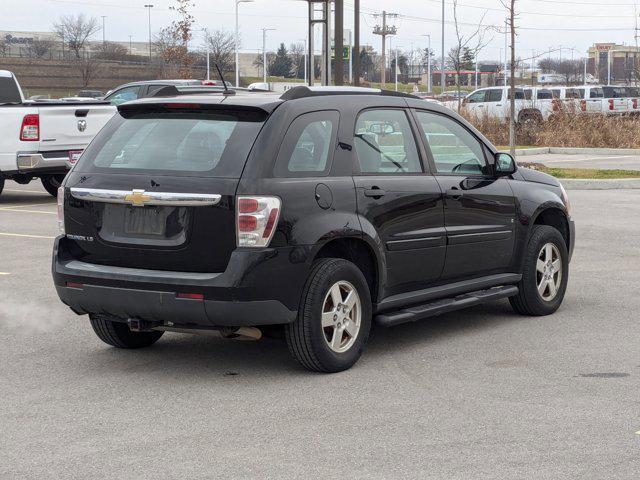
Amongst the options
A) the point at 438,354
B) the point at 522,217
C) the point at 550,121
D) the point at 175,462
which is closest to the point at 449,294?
the point at 438,354

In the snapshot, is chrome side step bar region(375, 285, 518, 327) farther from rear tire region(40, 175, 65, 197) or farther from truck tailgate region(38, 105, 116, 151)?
rear tire region(40, 175, 65, 197)

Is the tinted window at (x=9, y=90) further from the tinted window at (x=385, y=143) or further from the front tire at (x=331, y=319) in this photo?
the front tire at (x=331, y=319)

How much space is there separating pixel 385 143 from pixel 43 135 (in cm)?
1119

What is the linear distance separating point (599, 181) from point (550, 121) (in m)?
13.3

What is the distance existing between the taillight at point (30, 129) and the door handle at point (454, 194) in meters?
11.1

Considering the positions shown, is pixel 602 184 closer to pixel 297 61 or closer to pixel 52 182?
pixel 52 182

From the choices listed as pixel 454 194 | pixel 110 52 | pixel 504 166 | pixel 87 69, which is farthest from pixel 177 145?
pixel 110 52

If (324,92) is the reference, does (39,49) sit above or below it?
above

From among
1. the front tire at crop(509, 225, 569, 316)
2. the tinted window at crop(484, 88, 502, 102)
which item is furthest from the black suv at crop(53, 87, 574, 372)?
the tinted window at crop(484, 88, 502, 102)

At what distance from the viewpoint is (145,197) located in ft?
21.7

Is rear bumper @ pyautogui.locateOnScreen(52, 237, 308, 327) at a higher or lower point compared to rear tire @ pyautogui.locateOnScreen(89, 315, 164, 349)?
higher

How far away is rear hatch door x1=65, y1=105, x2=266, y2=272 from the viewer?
21.2 ft

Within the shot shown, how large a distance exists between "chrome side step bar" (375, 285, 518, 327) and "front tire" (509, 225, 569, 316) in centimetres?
17

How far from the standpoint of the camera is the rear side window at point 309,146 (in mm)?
6684
